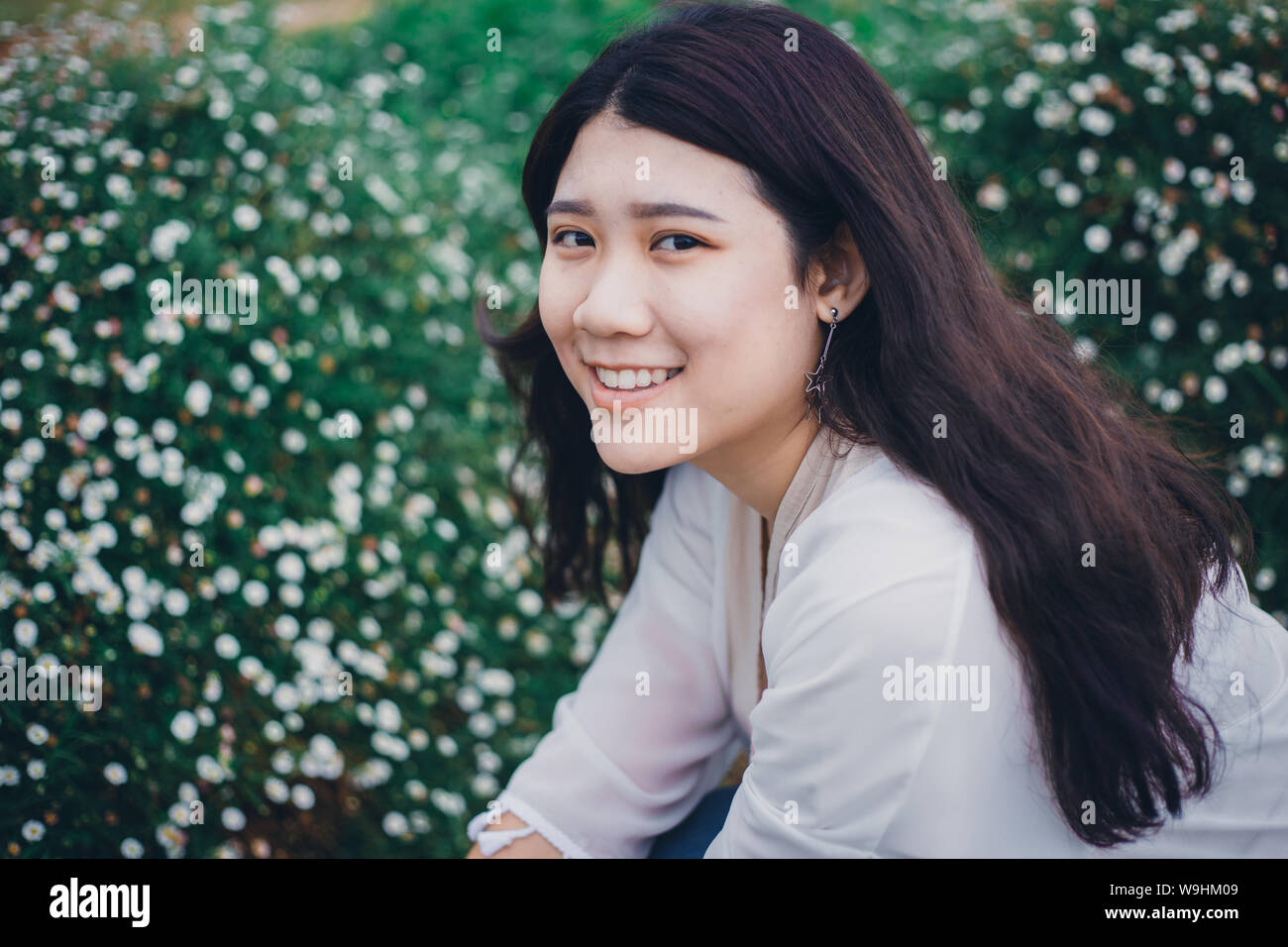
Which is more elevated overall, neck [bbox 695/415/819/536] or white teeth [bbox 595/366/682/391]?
white teeth [bbox 595/366/682/391]

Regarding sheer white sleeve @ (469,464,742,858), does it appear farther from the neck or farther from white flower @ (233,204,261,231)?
white flower @ (233,204,261,231)

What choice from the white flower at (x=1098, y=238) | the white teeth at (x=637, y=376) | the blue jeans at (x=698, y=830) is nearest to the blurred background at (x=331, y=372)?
the white flower at (x=1098, y=238)

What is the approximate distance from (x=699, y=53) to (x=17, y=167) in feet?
5.71

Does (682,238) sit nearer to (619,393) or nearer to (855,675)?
(619,393)

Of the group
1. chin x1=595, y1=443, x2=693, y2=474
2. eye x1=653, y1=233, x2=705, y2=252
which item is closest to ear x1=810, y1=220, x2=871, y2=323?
eye x1=653, y1=233, x2=705, y2=252

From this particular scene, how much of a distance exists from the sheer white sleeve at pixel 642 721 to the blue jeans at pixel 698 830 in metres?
0.02

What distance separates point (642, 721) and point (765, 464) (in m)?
A: 0.58

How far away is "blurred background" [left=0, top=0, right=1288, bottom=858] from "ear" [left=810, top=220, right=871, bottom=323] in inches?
A: 34.2

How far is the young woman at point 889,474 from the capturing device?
4.29 ft

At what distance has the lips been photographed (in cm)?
148

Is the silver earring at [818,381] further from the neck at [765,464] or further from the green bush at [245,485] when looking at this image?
the green bush at [245,485]

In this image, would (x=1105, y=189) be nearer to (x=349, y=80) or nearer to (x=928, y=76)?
(x=928, y=76)

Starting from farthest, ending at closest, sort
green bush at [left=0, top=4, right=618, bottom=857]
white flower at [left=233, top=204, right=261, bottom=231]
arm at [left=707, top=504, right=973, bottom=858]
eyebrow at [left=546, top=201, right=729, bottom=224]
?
1. white flower at [left=233, top=204, right=261, bottom=231]
2. green bush at [left=0, top=4, right=618, bottom=857]
3. eyebrow at [left=546, top=201, right=729, bottom=224]
4. arm at [left=707, top=504, right=973, bottom=858]

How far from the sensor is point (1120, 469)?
4.78 ft
